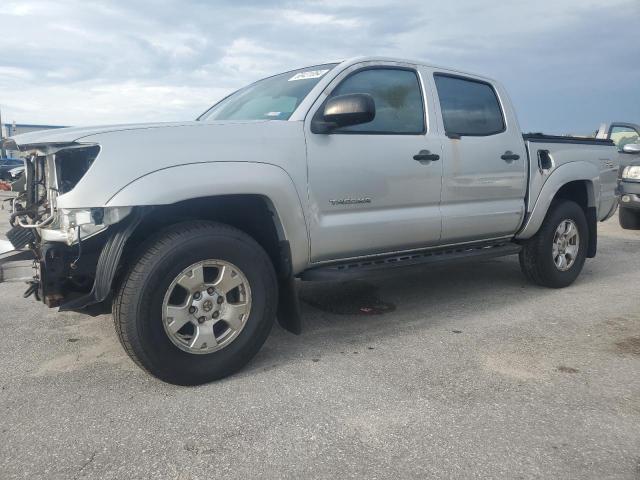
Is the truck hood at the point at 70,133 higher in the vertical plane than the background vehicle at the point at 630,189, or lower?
higher

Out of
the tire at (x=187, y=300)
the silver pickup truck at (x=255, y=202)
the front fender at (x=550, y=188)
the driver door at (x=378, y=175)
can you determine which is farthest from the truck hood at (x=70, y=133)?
the front fender at (x=550, y=188)

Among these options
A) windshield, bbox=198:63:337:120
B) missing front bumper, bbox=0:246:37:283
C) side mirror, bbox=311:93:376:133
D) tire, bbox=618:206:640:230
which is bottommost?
tire, bbox=618:206:640:230

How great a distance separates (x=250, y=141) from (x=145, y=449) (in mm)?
1662

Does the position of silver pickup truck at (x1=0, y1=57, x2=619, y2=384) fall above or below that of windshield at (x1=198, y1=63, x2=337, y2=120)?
A: below

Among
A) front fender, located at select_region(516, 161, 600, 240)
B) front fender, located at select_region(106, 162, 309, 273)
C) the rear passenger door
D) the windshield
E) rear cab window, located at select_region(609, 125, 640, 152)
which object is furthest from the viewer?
rear cab window, located at select_region(609, 125, 640, 152)

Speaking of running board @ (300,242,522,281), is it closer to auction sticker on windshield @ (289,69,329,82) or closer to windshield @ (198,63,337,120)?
windshield @ (198,63,337,120)

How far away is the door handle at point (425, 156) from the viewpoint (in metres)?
3.70

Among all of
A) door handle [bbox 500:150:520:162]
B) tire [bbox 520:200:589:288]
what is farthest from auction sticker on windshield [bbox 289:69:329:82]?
tire [bbox 520:200:589:288]

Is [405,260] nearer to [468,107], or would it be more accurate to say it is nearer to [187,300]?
[468,107]

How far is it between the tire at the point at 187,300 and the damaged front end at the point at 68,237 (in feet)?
0.48

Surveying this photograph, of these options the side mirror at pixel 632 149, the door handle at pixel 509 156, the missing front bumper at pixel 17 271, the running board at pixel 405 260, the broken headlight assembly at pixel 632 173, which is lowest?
the running board at pixel 405 260

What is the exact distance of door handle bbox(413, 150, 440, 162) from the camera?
3.70m

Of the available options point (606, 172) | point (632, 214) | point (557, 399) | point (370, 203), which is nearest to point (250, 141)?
point (370, 203)

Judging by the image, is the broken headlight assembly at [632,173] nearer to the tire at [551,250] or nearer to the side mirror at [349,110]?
the tire at [551,250]
